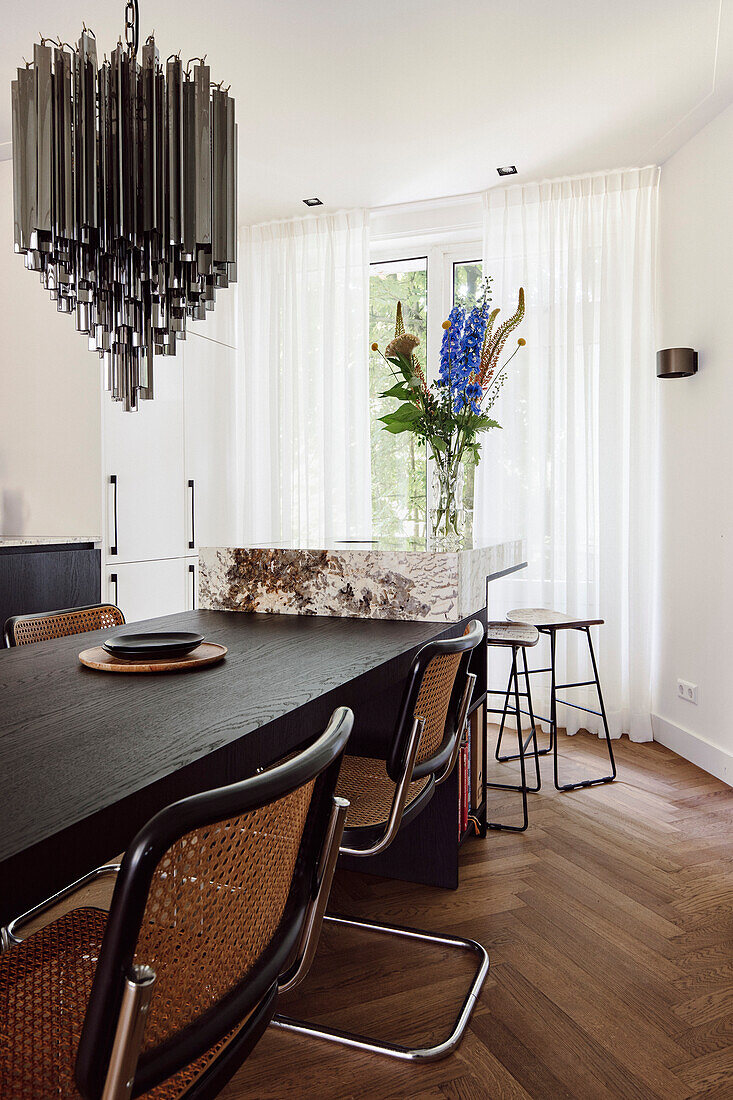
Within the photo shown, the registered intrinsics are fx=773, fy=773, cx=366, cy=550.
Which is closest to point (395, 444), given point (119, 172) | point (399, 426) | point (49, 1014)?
point (399, 426)

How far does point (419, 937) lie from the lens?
1.98 m

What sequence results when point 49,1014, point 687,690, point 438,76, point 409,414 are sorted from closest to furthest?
1. point 49,1014
2. point 409,414
3. point 438,76
4. point 687,690

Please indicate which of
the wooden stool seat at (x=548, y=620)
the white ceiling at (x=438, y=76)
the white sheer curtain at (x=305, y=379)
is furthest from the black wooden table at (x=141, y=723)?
the white sheer curtain at (x=305, y=379)

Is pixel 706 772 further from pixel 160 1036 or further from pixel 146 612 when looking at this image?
pixel 160 1036

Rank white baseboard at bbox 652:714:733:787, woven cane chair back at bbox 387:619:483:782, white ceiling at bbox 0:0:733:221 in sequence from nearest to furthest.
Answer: woven cane chair back at bbox 387:619:483:782
white ceiling at bbox 0:0:733:221
white baseboard at bbox 652:714:733:787

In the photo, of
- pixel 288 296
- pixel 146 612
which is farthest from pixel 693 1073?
pixel 288 296

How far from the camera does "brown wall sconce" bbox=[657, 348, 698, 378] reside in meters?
3.41

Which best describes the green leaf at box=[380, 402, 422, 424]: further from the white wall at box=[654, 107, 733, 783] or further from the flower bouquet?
the white wall at box=[654, 107, 733, 783]

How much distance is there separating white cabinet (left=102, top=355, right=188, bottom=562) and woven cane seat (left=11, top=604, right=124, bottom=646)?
1174 millimetres

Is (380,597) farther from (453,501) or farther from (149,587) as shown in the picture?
(149,587)

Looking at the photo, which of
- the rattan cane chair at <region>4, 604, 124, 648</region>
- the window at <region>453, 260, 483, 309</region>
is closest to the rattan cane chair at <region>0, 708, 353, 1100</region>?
the rattan cane chair at <region>4, 604, 124, 648</region>

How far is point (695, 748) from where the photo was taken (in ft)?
11.3

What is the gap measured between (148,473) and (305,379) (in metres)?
1.21

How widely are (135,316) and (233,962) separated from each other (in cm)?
148
